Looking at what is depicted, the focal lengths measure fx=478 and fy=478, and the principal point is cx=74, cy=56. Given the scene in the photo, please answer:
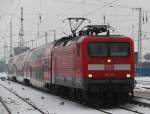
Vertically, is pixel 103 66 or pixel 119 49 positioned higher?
pixel 119 49

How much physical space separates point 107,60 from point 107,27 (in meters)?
2.23

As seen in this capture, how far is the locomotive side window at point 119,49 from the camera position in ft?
63.1

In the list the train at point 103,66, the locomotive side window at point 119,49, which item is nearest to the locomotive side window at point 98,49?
the train at point 103,66

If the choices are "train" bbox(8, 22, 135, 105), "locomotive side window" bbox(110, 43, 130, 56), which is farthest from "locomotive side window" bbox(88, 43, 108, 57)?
"locomotive side window" bbox(110, 43, 130, 56)

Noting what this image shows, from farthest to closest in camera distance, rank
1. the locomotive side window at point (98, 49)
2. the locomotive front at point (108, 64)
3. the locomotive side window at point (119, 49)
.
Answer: the locomotive side window at point (119, 49), the locomotive side window at point (98, 49), the locomotive front at point (108, 64)

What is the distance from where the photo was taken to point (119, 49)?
19312 mm

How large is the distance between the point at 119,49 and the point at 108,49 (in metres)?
0.47

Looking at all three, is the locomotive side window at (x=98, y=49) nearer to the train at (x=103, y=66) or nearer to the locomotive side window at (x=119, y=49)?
the train at (x=103, y=66)

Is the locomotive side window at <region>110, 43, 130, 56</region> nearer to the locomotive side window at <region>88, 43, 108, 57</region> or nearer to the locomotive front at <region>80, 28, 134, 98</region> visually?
the locomotive front at <region>80, 28, 134, 98</region>

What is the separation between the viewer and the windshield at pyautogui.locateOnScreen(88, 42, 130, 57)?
62.7ft

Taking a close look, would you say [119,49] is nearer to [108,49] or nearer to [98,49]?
[108,49]

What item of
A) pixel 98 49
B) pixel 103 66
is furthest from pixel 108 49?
pixel 103 66

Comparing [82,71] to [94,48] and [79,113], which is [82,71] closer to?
[94,48]

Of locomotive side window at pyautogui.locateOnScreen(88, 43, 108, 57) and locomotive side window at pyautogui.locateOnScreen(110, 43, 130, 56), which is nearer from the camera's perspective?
locomotive side window at pyautogui.locateOnScreen(88, 43, 108, 57)
